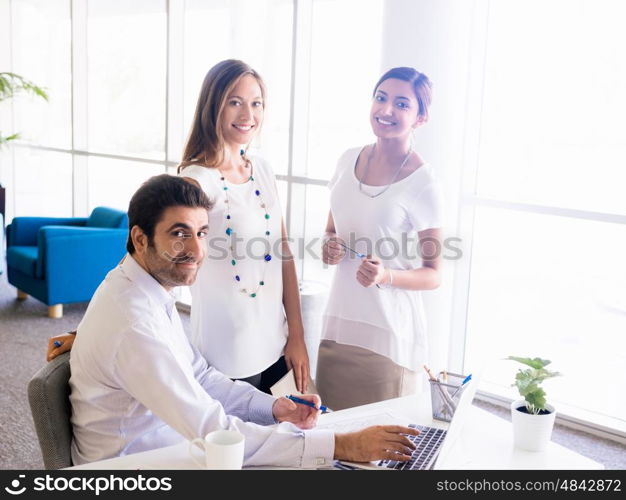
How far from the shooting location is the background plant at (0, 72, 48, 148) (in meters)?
7.26

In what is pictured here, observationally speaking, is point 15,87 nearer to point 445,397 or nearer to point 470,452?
point 445,397

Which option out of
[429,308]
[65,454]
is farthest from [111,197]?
[65,454]

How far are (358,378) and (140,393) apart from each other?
1.03 metres

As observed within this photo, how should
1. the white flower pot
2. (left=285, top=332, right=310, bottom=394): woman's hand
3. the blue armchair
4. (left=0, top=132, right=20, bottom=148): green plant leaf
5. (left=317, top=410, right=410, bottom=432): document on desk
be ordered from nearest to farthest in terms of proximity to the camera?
the white flower pot, (left=317, top=410, right=410, bottom=432): document on desk, (left=285, top=332, right=310, bottom=394): woman's hand, the blue armchair, (left=0, top=132, right=20, bottom=148): green plant leaf

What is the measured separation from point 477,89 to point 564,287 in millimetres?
1237

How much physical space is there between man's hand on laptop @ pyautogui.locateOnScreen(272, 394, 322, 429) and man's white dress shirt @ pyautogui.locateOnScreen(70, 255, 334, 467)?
0.17 m

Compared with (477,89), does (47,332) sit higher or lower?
lower

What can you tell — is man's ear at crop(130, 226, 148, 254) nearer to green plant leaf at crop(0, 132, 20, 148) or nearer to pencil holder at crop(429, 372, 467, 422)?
pencil holder at crop(429, 372, 467, 422)

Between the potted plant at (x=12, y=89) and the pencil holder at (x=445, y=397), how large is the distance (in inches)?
245

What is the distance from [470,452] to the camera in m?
1.72

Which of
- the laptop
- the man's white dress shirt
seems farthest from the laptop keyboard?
the man's white dress shirt

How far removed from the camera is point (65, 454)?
5.63 feet

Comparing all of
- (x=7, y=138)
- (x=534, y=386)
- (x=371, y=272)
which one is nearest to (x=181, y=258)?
(x=371, y=272)
